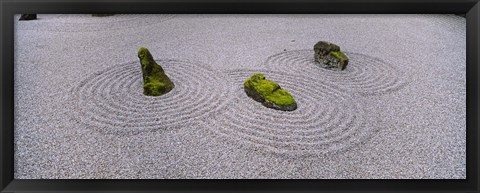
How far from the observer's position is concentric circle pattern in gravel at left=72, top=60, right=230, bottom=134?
167 inches

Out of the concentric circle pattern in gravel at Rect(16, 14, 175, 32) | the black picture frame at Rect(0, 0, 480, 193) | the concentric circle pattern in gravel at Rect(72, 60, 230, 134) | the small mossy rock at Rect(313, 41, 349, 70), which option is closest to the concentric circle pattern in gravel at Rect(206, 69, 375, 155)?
the concentric circle pattern in gravel at Rect(72, 60, 230, 134)

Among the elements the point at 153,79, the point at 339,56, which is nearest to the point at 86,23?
the point at 153,79

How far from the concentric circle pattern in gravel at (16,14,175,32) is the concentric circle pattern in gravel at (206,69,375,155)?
3511 mm

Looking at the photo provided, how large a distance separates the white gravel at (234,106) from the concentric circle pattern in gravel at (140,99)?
22 millimetres

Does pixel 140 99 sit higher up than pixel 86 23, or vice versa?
pixel 86 23

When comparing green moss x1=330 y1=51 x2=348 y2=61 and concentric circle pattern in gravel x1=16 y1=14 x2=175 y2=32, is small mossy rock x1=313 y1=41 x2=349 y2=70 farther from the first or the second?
A: concentric circle pattern in gravel x1=16 y1=14 x2=175 y2=32

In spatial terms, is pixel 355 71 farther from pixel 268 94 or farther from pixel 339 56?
pixel 268 94

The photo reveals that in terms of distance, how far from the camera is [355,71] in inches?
233

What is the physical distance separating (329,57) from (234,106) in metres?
2.05

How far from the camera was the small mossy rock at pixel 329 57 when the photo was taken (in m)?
5.91
